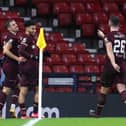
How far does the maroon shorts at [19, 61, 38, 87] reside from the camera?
1212 cm

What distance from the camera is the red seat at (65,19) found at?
55.6 feet

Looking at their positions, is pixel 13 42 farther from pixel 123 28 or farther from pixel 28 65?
pixel 123 28

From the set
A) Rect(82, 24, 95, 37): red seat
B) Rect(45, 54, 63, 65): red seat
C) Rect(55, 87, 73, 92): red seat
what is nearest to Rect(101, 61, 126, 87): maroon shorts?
Rect(55, 87, 73, 92): red seat

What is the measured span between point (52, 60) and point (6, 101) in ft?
8.42

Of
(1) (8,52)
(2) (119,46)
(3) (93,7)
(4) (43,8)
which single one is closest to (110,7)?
(3) (93,7)

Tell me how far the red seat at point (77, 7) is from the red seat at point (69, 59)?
5.74ft

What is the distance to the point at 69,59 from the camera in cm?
1565

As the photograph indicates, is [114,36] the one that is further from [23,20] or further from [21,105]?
[23,20]

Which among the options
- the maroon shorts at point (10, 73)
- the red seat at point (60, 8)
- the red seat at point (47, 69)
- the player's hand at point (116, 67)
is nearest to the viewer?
the player's hand at point (116, 67)

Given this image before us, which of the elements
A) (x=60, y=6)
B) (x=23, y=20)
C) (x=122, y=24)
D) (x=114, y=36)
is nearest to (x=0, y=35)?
(x=23, y=20)

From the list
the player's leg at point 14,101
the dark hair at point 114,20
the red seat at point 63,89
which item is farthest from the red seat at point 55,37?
the dark hair at point 114,20

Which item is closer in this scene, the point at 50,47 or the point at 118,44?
the point at 118,44

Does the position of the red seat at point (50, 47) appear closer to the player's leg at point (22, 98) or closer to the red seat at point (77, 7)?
the red seat at point (77, 7)

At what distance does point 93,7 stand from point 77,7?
0.45 metres
